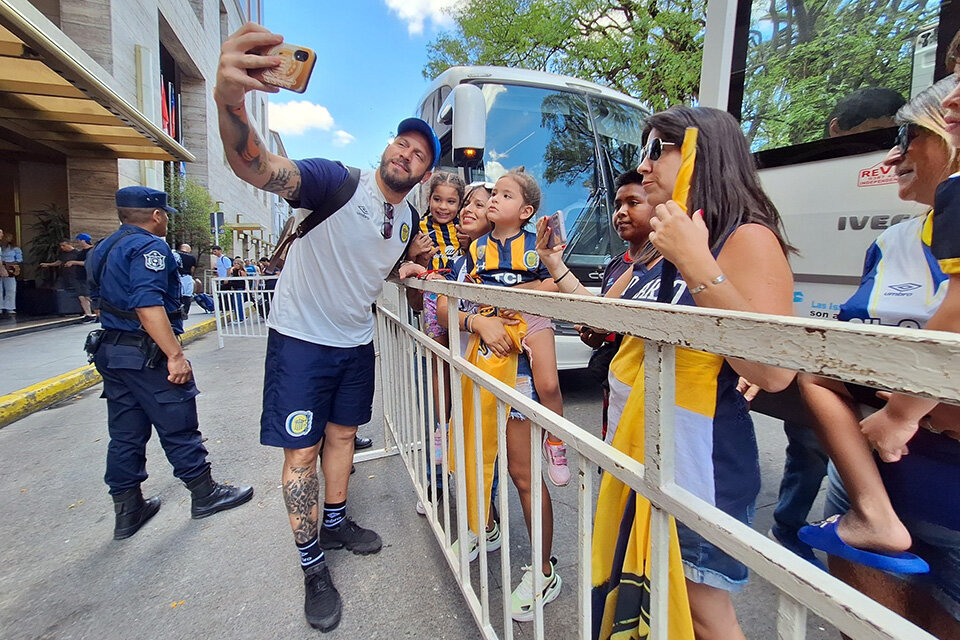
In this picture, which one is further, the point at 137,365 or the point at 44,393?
the point at 44,393

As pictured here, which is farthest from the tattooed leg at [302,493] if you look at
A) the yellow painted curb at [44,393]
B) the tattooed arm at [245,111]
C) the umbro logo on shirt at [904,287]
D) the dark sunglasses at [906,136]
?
the yellow painted curb at [44,393]

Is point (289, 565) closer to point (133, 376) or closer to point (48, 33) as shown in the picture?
point (133, 376)

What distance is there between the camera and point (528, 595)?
1.85 m

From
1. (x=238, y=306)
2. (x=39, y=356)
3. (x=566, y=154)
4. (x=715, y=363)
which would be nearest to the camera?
(x=715, y=363)

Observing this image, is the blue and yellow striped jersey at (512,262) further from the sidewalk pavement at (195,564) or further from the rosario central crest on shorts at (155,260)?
the rosario central crest on shorts at (155,260)

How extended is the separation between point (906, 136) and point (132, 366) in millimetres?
3435

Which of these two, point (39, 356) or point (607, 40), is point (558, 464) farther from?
point (607, 40)

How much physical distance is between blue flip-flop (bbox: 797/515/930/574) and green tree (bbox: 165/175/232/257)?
1700 cm

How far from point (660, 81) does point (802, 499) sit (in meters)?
10.5

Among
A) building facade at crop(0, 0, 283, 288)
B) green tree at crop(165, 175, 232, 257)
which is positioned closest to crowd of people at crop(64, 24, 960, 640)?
building facade at crop(0, 0, 283, 288)

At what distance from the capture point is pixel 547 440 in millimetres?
2018

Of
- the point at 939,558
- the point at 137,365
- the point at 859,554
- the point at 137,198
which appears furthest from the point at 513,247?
the point at 137,198

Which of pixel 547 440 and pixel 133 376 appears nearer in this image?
pixel 547 440

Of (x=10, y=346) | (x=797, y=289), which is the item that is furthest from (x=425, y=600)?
(x=10, y=346)
